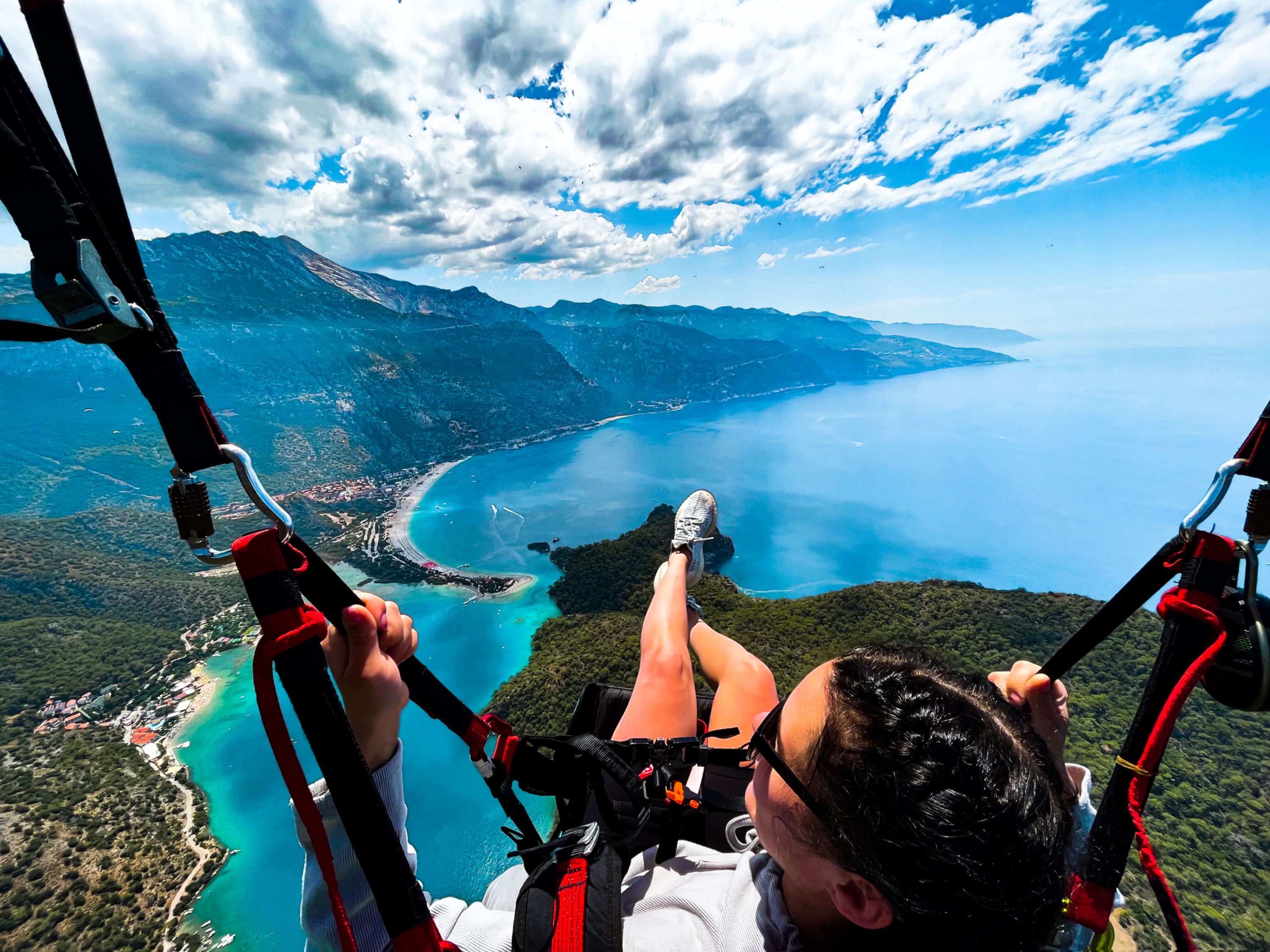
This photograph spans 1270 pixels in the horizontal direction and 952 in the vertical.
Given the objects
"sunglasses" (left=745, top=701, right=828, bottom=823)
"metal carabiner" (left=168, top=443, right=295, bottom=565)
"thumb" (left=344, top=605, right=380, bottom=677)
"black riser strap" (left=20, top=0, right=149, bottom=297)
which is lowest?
"sunglasses" (left=745, top=701, right=828, bottom=823)

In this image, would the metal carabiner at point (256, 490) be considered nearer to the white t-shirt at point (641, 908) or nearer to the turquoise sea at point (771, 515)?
the white t-shirt at point (641, 908)

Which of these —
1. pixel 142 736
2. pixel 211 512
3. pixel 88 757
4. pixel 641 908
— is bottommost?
pixel 142 736

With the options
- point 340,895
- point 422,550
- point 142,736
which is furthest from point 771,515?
point 340,895

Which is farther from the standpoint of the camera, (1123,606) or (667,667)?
(667,667)

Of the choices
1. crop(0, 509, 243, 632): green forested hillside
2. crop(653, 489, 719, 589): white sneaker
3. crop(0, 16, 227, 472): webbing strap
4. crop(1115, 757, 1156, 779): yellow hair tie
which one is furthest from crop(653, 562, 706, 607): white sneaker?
crop(0, 509, 243, 632): green forested hillside

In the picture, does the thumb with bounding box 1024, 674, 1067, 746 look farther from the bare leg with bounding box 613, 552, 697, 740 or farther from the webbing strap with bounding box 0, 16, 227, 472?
the webbing strap with bounding box 0, 16, 227, 472

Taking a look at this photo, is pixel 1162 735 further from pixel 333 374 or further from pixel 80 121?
pixel 333 374
